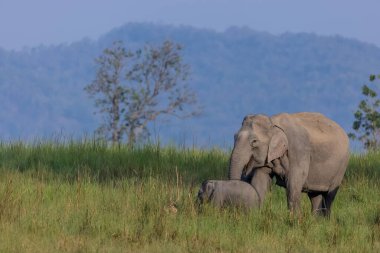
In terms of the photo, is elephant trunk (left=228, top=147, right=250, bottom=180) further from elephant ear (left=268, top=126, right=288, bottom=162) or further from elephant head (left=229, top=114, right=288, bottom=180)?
elephant ear (left=268, top=126, right=288, bottom=162)

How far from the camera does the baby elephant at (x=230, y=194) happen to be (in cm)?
1196

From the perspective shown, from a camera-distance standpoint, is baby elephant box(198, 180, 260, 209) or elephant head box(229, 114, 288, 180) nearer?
baby elephant box(198, 180, 260, 209)

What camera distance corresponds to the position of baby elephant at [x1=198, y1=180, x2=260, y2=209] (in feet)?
39.2

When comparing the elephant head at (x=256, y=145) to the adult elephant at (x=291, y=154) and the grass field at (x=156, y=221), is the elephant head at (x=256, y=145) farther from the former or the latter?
the grass field at (x=156, y=221)

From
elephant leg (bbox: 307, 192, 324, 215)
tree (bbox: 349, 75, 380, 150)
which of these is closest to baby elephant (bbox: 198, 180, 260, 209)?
elephant leg (bbox: 307, 192, 324, 215)

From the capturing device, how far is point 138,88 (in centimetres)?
5006

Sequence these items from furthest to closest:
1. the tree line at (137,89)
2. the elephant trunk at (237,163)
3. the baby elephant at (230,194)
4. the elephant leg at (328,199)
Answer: the tree line at (137,89), the elephant leg at (328,199), the elephant trunk at (237,163), the baby elephant at (230,194)

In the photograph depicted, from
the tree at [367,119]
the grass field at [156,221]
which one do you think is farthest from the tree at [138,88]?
the grass field at [156,221]

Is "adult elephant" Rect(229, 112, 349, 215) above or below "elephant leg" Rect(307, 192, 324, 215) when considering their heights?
above

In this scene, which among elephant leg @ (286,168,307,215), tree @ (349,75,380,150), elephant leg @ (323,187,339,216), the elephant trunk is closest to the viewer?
the elephant trunk

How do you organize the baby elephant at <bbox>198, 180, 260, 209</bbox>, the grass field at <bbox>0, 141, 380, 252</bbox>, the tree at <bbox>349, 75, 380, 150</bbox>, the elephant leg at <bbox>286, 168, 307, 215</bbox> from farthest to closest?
1. the tree at <bbox>349, 75, 380, 150</bbox>
2. the elephant leg at <bbox>286, 168, 307, 215</bbox>
3. the baby elephant at <bbox>198, 180, 260, 209</bbox>
4. the grass field at <bbox>0, 141, 380, 252</bbox>

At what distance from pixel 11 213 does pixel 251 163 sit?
123 inches

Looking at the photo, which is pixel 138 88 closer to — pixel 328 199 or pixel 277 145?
pixel 328 199

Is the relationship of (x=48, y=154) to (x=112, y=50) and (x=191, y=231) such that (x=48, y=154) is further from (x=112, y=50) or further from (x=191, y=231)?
(x=112, y=50)
